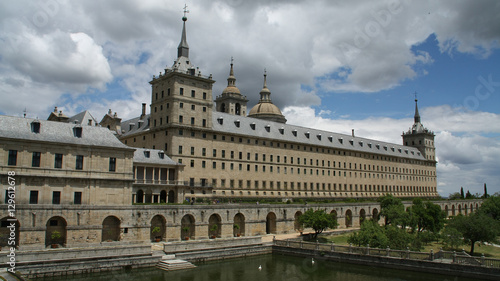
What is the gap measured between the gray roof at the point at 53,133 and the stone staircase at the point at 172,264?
1382 centimetres

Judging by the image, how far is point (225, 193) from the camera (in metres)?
67.6

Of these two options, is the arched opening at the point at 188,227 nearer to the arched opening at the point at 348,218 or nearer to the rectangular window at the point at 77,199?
the rectangular window at the point at 77,199

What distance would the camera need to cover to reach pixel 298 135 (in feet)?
285

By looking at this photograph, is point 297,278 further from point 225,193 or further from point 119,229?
point 225,193

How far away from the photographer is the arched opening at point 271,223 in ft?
201

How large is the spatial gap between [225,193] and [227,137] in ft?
31.9

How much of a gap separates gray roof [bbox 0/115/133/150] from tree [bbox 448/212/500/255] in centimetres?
4327

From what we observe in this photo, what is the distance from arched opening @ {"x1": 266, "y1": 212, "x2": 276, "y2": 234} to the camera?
6119 centimetres

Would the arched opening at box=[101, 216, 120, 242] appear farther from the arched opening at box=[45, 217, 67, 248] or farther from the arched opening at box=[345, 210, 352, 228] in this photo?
the arched opening at box=[345, 210, 352, 228]

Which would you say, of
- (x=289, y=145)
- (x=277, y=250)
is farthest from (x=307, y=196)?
(x=277, y=250)

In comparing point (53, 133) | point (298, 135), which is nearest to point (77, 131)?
point (53, 133)

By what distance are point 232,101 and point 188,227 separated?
183ft

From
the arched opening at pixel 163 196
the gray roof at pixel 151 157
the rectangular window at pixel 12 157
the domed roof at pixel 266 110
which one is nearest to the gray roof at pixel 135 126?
the gray roof at pixel 151 157

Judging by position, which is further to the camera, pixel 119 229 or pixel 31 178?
pixel 119 229
